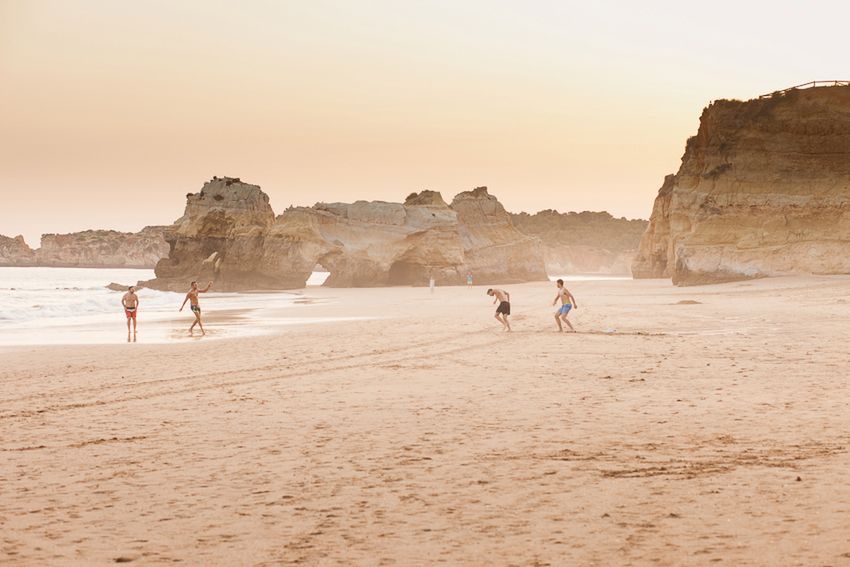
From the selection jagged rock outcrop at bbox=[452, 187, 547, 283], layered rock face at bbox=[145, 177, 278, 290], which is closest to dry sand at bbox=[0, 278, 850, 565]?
layered rock face at bbox=[145, 177, 278, 290]

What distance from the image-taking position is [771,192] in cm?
3894

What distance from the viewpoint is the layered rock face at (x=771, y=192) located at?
123 ft

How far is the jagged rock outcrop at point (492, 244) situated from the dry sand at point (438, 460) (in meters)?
62.7

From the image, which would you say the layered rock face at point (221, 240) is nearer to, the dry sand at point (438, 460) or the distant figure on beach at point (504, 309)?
the distant figure on beach at point (504, 309)

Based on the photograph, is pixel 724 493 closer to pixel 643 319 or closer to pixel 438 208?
pixel 643 319

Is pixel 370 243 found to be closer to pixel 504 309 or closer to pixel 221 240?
pixel 221 240

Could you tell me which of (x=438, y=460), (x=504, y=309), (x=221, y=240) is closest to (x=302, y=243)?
(x=221, y=240)

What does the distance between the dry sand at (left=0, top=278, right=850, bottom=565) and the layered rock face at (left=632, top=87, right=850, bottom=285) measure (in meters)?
26.0

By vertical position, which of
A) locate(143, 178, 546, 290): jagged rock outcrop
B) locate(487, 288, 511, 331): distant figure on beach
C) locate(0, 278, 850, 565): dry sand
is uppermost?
locate(143, 178, 546, 290): jagged rock outcrop

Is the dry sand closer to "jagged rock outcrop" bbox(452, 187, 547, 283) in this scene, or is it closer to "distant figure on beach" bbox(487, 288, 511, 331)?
"distant figure on beach" bbox(487, 288, 511, 331)

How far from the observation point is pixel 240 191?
7056cm

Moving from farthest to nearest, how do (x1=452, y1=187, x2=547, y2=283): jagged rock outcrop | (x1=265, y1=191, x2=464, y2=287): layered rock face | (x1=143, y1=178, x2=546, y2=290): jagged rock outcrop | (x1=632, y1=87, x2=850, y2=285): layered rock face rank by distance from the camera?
(x1=452, y1=187, x2=547, y2=283): jagged rock outcrop < (x1=143, y1=178, x2=546, y2=290): jagged rock outcrop < (x1=265, y1=191, x2=464, y2=287): layered rock face < (x1=632, y1=87, x2=850, y2=285): layered rock face

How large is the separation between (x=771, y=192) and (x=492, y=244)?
4115 cm

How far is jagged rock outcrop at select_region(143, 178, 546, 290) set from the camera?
2645 inches
